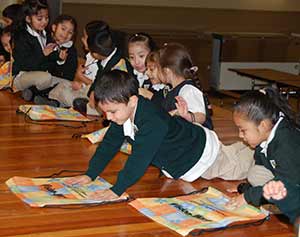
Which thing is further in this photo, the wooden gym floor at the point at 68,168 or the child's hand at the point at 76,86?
the child's hand at the point at 76,86

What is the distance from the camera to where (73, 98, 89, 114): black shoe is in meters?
4.44

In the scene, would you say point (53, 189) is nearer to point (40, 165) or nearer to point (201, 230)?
point (40, 165)

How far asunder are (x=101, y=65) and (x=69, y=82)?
2.18 feet

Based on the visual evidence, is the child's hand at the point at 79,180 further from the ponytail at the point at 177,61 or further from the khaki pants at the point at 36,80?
the khaki pants at the point at 36,80

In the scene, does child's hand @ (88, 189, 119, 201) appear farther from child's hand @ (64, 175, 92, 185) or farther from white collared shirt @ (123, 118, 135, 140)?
white collared shirt @ (123, 118, 135, 140)

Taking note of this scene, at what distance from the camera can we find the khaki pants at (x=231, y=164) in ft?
10.4

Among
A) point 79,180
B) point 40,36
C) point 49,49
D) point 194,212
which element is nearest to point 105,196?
point 79,180

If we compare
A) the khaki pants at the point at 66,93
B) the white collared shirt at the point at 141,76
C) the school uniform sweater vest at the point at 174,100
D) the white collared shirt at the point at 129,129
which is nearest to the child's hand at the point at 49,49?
the khaki pants at the point at 66,93

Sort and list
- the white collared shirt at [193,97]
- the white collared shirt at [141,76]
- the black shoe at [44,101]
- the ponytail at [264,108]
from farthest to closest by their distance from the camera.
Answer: the black shoe at [44,101], the white collared shirt at [141,76], the white collared shirt at [193,97], the ponytail at [264,108]

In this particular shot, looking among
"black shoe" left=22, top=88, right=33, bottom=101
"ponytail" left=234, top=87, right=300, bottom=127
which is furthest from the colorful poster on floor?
"black shoe" left=22, top=88, right=33, bottom=101

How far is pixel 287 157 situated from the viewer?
8.11 ft

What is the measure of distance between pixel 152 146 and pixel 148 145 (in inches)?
0.8

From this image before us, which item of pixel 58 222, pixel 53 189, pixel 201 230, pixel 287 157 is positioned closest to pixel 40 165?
pixel 53 189

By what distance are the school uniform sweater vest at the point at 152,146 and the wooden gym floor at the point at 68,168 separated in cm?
11
